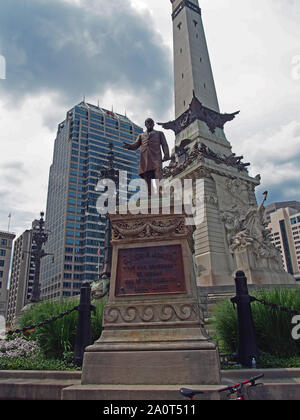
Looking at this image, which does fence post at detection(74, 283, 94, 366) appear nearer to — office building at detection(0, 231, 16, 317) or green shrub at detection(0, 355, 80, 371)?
green shrub at detection(0, 355, 80, 371)

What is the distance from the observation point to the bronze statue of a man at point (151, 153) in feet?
23.3

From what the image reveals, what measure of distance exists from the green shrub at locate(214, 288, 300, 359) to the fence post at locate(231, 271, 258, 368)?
106 cm

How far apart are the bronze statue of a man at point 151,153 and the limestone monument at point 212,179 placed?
14.1 meters

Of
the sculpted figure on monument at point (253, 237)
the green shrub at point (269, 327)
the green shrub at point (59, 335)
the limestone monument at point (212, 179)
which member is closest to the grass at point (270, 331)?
the green shrub at point (269, 327)

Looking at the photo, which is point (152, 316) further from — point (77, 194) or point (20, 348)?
point (77, 194)

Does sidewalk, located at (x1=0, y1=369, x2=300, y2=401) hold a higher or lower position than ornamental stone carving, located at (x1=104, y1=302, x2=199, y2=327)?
lower

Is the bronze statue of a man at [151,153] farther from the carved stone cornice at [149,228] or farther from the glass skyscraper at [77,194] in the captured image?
the glass skyscraper at [77,194]

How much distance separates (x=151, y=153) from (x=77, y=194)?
298ft

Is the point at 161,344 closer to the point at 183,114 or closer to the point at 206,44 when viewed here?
the point at 183,114

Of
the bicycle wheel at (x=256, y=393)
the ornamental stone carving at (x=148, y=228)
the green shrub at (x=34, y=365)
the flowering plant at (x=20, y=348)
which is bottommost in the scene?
the bicycle wheel at (x=256, y=393)

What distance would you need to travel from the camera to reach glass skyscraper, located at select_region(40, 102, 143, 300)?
86.2m

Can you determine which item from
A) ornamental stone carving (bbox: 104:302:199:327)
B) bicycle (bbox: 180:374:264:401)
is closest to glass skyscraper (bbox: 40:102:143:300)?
ornamental stone carving (bbox: 104:302:199:327)
